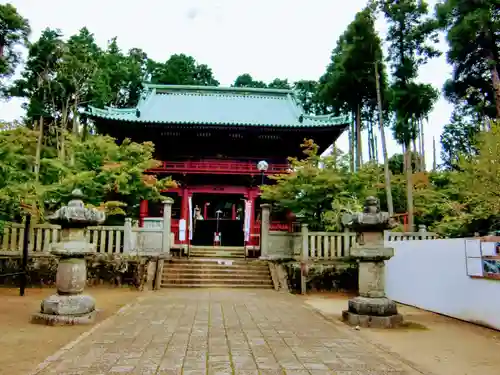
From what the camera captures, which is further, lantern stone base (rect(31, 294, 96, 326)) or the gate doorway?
the gate doorway

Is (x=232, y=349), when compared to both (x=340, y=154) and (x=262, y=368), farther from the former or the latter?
(x=340, y=154)

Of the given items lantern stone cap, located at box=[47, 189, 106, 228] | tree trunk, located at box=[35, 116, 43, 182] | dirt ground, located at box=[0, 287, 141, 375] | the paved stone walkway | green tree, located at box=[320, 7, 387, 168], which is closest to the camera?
the paved stone walkway

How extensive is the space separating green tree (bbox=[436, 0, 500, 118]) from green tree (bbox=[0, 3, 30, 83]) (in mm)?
24562

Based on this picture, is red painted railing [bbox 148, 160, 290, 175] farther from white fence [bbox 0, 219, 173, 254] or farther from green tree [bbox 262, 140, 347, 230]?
white fence [bbox 0, 219, 173, 254]

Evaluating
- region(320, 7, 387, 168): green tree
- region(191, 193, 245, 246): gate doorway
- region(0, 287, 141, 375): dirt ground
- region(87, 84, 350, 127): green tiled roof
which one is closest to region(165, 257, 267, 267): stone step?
region(0, 287, 141, 375): dirt ground

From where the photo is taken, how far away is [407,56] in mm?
16797

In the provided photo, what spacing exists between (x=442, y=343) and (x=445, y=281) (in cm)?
292

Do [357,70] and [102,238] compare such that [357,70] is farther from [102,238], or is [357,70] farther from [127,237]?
[102,238]

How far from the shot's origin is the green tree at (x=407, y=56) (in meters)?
16.6

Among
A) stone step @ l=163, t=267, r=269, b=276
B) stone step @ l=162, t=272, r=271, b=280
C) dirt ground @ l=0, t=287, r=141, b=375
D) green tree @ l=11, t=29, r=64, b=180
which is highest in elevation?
green tree @ l=11, t=29, r=64, b=180

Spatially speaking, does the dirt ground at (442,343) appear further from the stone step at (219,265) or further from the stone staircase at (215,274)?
the stone step at (219,265)

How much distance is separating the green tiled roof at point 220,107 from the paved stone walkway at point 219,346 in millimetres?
13775

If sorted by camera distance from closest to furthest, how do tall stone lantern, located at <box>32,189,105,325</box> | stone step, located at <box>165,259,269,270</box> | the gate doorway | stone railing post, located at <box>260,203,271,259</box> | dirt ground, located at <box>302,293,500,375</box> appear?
dirt ground, located at <box>302,293,500,375</box>, tall stone lantern, located at <box>32,189,105,325</box>, stone step, located at <box>165,259,269,270</box>, stone railing post, located at <box>260,203,271,259</box>, the gate doorway

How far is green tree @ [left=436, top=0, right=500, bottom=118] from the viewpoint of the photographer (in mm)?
16766
